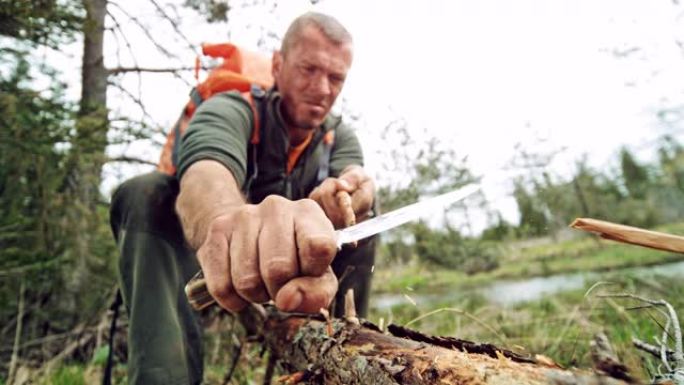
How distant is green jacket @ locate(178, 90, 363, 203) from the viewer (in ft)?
4.75

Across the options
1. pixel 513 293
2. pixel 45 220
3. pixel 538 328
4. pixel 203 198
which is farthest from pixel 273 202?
pixel 513 293

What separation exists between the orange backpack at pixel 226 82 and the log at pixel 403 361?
1.09 m

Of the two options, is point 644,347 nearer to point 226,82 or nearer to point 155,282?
point 155,282

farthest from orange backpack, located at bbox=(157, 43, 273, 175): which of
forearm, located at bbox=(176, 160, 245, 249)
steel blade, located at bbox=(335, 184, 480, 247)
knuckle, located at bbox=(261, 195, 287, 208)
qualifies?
knuckle, located at bbox=(261, 195, 287, 208)

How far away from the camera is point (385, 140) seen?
4582 millimetres

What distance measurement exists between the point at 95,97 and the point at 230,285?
430 cm

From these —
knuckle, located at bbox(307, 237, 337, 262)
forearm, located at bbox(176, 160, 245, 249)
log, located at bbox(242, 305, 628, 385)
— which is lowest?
log, located at bbox(242, 305, 628, 385)

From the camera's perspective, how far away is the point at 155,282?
4.96 feet

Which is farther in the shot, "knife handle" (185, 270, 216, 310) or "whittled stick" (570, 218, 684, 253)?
"knife handle" (185, 270, 216, 310)

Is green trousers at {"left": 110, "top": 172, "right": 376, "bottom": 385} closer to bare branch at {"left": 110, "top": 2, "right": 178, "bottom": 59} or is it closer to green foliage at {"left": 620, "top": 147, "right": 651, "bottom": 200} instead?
bare branch at {"left": 110, "top": 2, "right": 178, "bottom": 59}

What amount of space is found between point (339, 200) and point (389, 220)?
0.39 metres

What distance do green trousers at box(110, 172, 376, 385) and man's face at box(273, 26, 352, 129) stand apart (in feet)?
2.47

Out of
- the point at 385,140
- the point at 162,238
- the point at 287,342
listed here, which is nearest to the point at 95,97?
the point at 385,140

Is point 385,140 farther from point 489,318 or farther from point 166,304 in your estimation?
point 166,304
